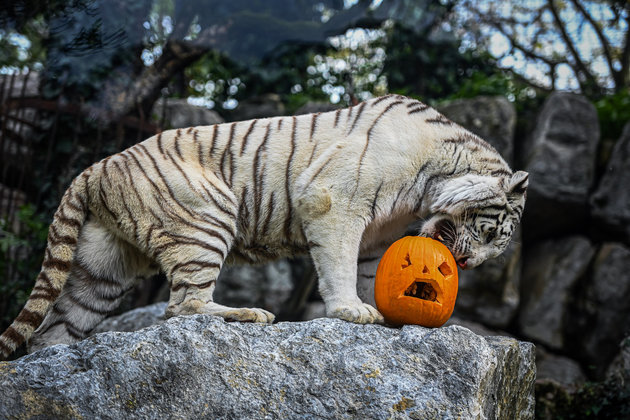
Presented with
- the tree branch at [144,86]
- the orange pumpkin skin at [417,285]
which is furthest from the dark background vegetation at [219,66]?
the orange pumpkin skin at [417,285]

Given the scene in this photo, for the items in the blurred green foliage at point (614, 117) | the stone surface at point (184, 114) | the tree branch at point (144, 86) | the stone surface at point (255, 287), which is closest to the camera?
the tree branch at point (144, 86)

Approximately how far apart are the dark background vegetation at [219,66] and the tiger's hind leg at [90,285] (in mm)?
2342

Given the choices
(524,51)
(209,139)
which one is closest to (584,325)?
(524,51)

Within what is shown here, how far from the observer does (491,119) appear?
24.7 ft

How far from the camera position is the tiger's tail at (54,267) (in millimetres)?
3088

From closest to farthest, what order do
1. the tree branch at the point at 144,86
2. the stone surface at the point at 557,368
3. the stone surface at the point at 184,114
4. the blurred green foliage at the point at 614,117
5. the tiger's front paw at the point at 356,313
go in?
the tiger's front paw at the point at 356,313, the tree branch at the point at 144,86, the stone surface at the point at 557,368, the blurred green foliage at the point at 614,117, the stone surface at the point at 184,114

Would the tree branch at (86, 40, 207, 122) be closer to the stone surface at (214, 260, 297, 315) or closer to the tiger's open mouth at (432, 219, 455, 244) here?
the stone surface at (214, 260, 297, 315)

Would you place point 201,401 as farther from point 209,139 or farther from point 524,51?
point 524,51

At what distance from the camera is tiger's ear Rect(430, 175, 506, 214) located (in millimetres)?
3438

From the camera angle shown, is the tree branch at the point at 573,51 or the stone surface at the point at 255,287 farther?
the tree branch at the point at 573,51

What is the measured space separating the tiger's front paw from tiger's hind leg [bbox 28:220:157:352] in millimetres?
1319

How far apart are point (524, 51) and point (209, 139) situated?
25.7 ft

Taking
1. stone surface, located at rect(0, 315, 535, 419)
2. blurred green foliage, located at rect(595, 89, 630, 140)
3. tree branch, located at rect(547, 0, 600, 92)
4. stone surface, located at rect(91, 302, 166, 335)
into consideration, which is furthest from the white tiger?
tree branch, located at rect(547, 0, 600, 92)

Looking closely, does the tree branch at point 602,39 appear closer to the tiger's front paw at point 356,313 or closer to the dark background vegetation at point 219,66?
the dark background vegetation at point 219,66
